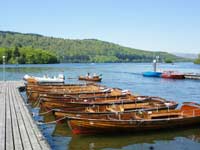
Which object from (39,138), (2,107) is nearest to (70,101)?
(2,107)

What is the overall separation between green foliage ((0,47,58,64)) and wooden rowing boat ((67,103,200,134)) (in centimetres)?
15849

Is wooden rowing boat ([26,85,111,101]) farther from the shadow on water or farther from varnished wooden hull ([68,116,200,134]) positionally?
varnished wooden hull ([68,116,200,134])

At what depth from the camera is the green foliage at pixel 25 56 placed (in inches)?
6885

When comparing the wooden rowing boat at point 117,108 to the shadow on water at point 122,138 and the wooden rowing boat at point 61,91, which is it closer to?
the shadow on water at point 122,138

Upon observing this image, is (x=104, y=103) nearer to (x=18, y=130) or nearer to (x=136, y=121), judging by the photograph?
(x=136, y=121)

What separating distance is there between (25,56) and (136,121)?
167135mm

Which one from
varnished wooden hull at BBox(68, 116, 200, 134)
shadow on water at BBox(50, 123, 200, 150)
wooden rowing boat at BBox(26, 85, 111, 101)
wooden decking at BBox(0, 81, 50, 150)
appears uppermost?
wooden rowing boat at BBox(26, 85, 111, 101)

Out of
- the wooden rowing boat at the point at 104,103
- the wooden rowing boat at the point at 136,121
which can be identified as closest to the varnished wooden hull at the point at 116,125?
the wooden rowing boat at the point at 136,121

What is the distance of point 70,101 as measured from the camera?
26.3 metres

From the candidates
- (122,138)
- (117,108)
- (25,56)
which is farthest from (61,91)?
(25,56)

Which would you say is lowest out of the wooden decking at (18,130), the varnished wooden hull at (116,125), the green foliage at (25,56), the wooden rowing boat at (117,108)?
the varnished wooden hull at (116,125)

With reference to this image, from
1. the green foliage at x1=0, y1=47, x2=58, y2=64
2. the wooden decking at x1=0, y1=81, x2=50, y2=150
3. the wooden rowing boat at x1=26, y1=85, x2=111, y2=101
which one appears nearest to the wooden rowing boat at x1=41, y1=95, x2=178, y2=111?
the wooden decking at x1=0, y1=81, x2=50, y2=150

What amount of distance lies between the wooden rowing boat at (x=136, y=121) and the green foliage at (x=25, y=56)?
158485mm

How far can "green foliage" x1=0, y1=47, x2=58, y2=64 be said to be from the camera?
6885 inches
